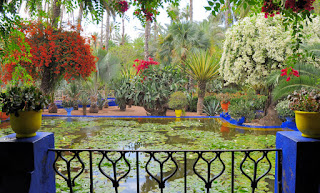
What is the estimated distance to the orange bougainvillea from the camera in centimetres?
928

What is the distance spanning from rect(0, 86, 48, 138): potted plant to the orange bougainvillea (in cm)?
746

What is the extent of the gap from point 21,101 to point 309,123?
254cm

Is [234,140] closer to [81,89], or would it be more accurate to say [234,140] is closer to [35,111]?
[35,111]

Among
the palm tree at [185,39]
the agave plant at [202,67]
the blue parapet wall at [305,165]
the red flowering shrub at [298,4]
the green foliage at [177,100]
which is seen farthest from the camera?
the palm tree at [185,39]

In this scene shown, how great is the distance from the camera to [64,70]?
1011cm

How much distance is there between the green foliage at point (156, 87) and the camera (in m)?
12.1

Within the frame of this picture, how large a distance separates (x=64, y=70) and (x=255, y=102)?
26.4ft

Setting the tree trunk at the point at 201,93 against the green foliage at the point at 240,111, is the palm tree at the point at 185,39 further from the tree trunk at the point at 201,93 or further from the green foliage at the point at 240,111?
the green foliage at the point at 240,111

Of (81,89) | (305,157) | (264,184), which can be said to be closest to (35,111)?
(305,157)

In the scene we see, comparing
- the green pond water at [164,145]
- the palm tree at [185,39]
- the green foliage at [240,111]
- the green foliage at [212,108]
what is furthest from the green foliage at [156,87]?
the palm tree at [185,39]

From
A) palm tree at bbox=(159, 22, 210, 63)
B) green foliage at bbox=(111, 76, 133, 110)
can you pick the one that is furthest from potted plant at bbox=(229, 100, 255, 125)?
palm tree at bbox=(159, 22, 210, 63)

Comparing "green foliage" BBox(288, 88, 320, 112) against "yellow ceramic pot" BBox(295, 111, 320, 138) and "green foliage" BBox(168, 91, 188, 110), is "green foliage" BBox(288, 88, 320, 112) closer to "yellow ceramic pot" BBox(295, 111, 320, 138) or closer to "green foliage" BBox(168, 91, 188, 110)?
"yellow ceramic pot" BBox(295, 111, 320, 138)

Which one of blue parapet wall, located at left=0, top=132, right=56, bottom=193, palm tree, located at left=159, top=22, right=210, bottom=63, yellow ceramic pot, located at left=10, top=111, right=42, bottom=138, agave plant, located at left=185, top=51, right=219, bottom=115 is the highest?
palm tree, located at left=159, top=22, right=210, bottom=63

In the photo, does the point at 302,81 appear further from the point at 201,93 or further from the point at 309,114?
the point at 201,93
